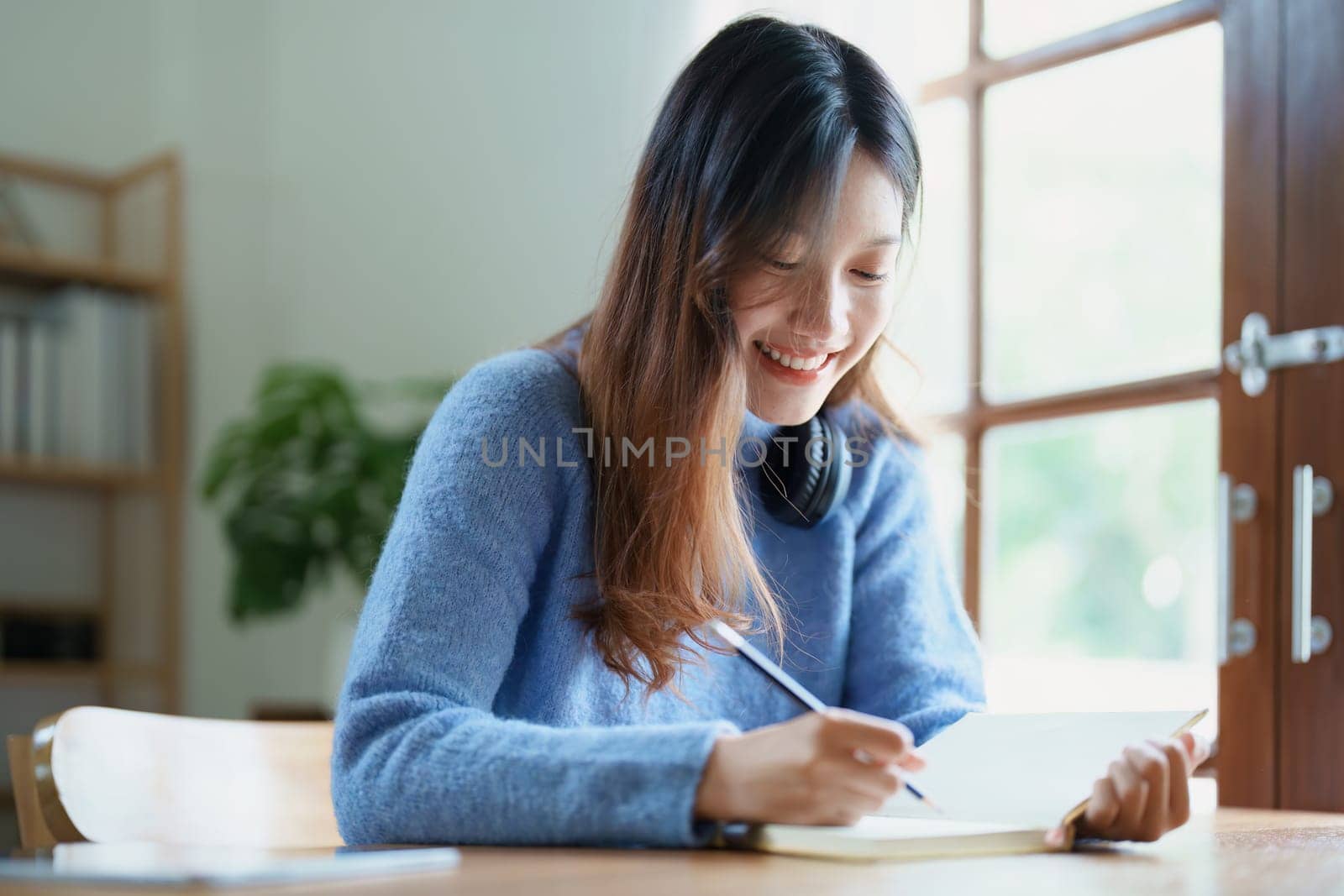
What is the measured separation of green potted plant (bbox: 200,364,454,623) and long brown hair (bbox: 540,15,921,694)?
151cm

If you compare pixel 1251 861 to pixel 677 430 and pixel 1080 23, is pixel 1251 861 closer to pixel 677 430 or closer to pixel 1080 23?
pixel 677 430

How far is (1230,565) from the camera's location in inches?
60.3

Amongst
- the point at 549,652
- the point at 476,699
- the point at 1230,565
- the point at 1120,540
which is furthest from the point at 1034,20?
the point at 1120,540

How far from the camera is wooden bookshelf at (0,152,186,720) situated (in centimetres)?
302

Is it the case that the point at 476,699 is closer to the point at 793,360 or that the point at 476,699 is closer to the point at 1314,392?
the point at 793,360

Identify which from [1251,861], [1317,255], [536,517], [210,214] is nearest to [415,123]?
[210,214]

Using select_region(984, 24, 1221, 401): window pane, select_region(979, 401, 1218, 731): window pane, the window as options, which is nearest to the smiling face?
the window

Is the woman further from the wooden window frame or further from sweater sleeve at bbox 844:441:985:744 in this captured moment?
the wooden window frame

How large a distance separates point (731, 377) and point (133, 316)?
2.51 metres

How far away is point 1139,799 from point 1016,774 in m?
0.09

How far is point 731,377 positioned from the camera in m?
1.01

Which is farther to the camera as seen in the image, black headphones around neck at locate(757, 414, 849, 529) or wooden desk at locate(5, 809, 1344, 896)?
black headphones around neck at locate(757, 414, 849, 529)

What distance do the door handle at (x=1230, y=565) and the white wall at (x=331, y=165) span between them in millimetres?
1266

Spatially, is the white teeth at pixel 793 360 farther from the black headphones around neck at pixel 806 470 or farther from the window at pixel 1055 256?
the window at pixel 1055 256
